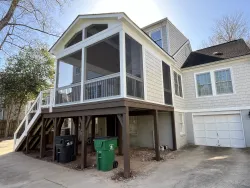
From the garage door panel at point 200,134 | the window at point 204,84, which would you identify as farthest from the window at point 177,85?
the garage door panel at point 200,134

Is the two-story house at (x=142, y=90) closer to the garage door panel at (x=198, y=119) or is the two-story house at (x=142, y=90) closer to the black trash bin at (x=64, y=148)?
Answer: the garage door panel at (x=198, y=119)

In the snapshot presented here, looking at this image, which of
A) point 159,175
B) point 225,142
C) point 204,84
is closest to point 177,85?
point 204,84

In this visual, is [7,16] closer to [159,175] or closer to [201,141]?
[159,175]

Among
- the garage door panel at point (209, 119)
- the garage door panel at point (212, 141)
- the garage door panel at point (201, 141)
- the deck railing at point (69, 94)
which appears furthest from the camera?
the garage door panel at point (201, 141)

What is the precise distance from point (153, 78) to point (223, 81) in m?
5.37

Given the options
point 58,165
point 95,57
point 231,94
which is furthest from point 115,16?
point 231,94

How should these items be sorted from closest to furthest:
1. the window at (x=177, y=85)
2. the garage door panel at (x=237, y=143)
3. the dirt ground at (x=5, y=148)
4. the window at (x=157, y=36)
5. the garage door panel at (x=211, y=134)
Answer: the garage door panel at (x=237, y=143), the dirt ground at (x=5, y=148), the garage door panel at (x=211, y=134), the window at (x=177, y=85), the window at (x=157, y=36)

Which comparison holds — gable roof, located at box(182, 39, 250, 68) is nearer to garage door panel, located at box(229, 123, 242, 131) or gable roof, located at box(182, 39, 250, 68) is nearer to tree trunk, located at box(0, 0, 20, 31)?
garage door panel, located at box(229, 123, 242, 131)

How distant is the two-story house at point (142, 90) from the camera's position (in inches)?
253

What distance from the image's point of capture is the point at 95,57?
1023cm

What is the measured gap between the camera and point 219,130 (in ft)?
33.6

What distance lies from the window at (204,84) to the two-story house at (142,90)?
2.4 inches

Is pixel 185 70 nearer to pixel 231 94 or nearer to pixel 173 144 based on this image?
pixel 231 94

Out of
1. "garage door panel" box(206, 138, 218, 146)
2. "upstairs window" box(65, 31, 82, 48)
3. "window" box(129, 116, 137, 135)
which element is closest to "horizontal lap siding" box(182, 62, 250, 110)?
"garage door panel" box(206, 138, 218, 146)
